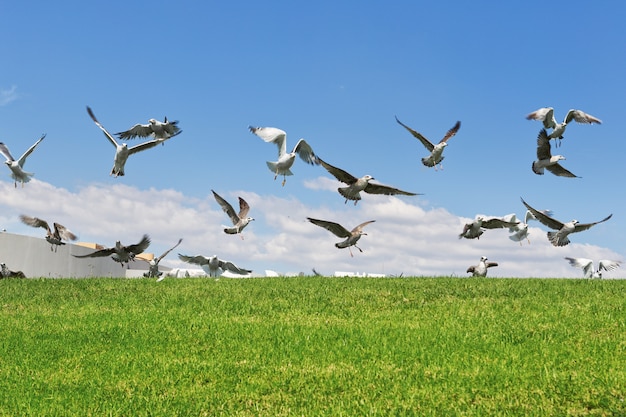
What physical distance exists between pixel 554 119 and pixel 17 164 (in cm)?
2055

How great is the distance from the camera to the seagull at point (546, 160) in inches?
920

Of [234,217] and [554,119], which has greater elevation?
[554,119]

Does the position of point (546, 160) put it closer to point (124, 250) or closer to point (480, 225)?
point (480, 225)

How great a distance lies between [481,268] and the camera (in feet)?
80.1

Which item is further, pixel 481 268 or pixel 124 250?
pixel 481 268

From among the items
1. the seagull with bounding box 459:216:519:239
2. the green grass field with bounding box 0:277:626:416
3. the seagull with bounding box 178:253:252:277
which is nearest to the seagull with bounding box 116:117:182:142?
the seagull with bounding box 178:253:252:277

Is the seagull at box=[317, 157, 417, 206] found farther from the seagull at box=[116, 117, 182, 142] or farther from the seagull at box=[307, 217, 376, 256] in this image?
the seagull at box=[116, 117, 182, 142]

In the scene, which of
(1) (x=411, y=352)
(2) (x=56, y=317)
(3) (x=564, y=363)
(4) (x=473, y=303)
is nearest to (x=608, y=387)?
(3) (x=564, y=363)

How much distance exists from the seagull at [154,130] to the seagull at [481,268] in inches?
452

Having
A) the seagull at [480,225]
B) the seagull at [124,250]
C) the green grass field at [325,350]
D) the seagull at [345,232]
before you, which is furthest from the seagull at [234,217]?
the seagull at [480,225]

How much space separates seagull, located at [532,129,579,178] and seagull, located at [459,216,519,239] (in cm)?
206

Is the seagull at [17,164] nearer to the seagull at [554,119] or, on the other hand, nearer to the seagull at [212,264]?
the seagull at [212,264]

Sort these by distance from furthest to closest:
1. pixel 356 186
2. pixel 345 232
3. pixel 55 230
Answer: pixel 55 230 → pixel 345 232 → pixel 356 186

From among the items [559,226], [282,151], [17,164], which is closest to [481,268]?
[559,226]
